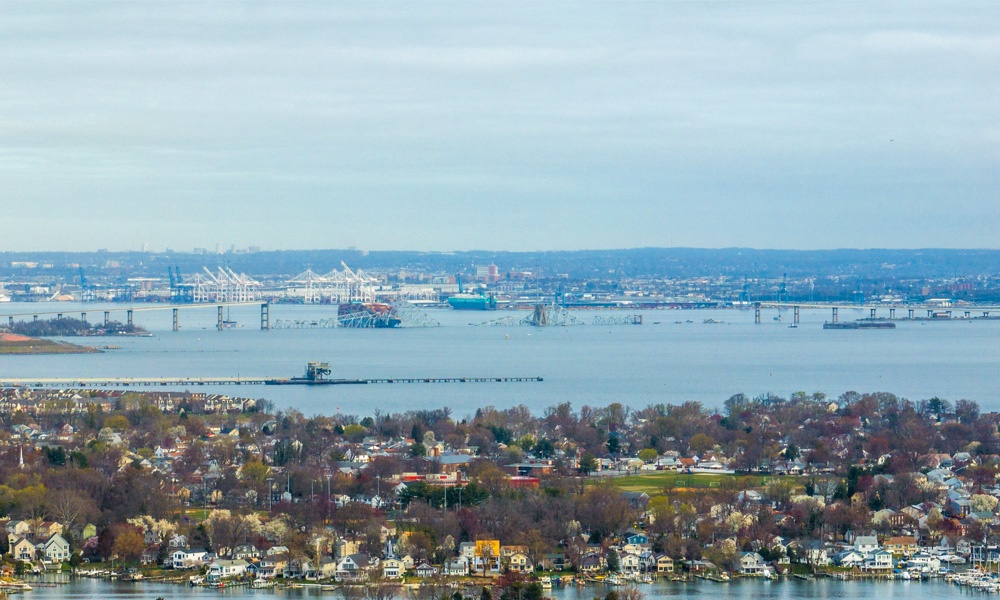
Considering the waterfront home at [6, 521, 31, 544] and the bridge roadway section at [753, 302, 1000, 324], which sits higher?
the bridge roadway section at [753, 302, 1000, 324]

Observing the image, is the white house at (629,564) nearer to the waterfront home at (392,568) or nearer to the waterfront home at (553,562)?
the waterfront home at (553,562)

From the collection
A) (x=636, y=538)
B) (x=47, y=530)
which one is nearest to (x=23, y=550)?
(x=47, y=530)

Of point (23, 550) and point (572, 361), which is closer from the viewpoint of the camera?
point (23, 550)

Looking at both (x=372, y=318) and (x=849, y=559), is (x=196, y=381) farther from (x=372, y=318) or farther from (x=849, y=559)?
(x=372, y=318)

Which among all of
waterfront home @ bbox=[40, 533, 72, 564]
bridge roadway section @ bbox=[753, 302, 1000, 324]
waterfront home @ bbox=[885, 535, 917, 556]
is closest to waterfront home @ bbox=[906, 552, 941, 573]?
waterfront home @ bbox=[885, 535, 917, 556]

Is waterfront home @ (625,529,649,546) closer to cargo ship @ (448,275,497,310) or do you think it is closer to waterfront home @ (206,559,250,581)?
waterfront home @ (206,559,250,581)

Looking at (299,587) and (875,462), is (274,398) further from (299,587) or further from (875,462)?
(299,587)
